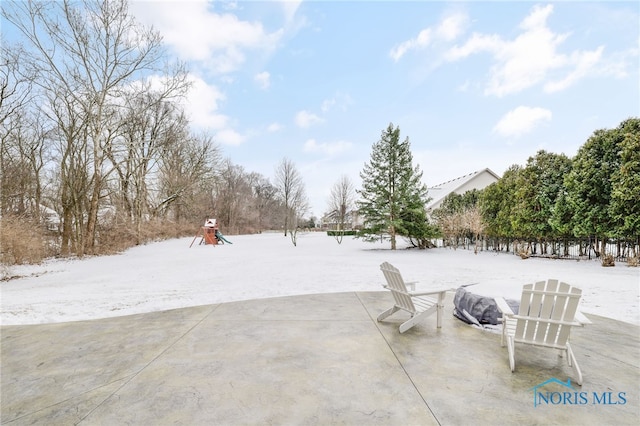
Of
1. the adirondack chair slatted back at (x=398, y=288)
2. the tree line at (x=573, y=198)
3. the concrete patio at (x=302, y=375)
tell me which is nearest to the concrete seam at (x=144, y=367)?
the concrete patio at (x=302, y=375)

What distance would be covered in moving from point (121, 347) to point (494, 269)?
10.7 metres

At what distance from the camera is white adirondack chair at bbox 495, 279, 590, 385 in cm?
280

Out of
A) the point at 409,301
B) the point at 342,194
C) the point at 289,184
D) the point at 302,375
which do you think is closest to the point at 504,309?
the point at 409,301

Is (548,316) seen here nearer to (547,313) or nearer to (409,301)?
(547,313)

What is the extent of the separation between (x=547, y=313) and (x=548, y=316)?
3cm

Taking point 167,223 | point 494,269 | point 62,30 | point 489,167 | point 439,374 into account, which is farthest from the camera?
point 489,167

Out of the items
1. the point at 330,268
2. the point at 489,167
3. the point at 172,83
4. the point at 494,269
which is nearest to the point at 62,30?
the point at 172,83

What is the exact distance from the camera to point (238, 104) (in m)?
19.2

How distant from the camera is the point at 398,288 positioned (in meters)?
4.13

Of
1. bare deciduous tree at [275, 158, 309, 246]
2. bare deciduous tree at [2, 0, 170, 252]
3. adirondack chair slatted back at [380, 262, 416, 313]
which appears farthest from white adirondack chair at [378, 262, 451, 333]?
bare deciduous tree at [275, 158, 309, 246]

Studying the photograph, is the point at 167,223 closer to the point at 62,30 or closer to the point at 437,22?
the point at 62,30

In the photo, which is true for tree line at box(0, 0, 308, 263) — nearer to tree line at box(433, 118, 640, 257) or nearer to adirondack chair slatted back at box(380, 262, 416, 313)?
adirondack chair slatted back at box(380, 262, 416, 313)

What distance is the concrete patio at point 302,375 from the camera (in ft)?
7.48

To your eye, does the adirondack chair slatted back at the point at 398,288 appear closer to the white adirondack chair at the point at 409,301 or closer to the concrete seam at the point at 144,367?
the white adirondack chair at the point at 409,301
